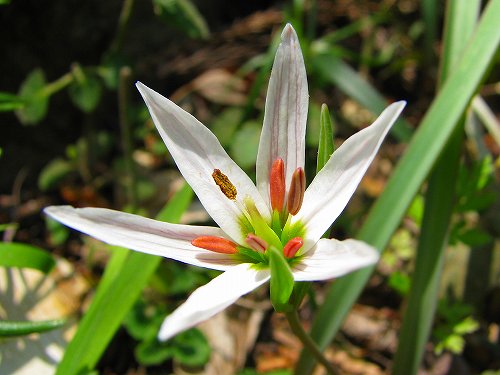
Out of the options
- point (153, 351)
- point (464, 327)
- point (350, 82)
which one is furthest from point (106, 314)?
point (350, 82)

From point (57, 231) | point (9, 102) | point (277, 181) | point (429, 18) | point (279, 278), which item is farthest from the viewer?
point (429, 18)

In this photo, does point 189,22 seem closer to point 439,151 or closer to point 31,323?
point 439,151

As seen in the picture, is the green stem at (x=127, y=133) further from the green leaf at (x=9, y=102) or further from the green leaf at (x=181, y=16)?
the green leaf at (x=9, y=102)

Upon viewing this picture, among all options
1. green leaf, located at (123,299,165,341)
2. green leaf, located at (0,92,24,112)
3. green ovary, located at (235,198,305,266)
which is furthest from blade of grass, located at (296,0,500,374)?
green leaf, located at (0,92,24,112)

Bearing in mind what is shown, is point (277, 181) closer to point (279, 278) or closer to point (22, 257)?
point (279, 278)

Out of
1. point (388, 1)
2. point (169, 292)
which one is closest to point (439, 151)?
point (169, 292)

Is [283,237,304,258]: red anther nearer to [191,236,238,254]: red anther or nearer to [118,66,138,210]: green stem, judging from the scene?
[191,236,238,254]: red anther
